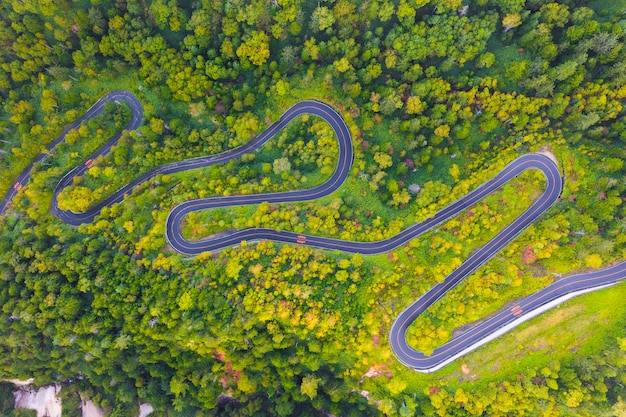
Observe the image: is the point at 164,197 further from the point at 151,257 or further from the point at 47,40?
the point at 47,40

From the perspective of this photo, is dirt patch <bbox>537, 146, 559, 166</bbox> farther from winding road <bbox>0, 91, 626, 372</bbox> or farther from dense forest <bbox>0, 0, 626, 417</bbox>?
dense forest <bbox>0, 0, 626, 417</bbox>

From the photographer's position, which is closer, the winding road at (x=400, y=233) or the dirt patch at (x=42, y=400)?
the winding road at (x=400, y=233)

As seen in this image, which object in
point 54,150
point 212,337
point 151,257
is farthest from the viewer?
point 54,150

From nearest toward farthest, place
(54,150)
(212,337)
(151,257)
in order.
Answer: (212,337) → (151,257) → (54,150)

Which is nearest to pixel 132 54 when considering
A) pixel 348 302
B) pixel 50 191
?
pixel 50 191

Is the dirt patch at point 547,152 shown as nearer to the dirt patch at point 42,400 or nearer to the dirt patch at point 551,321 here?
the dirt patch at point 551,321

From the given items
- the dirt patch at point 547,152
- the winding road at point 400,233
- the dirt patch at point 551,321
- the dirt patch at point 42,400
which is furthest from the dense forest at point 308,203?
the dirt patch at point 42,400
